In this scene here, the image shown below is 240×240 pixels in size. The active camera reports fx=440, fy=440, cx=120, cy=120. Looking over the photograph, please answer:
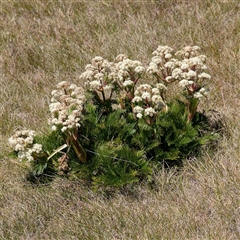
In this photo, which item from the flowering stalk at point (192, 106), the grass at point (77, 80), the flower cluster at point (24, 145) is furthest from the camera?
the flowering stalk at point (192, 106)

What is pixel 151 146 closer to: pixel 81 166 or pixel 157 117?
pixel 157 117

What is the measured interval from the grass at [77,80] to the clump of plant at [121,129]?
13 cm

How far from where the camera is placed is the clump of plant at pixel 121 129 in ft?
9.95

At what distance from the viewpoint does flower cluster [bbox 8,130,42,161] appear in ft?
9.76

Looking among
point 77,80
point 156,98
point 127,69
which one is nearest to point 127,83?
point 127,69

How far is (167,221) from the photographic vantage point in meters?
2.79

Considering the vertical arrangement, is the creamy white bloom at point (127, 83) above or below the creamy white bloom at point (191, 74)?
above

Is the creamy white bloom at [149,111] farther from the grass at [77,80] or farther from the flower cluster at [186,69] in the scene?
the grass at [77,80]

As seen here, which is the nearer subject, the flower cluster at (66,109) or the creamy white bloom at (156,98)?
the flower cluster at (66,109)

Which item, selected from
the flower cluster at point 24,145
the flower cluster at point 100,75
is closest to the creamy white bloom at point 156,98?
the flower cluster at point 100,75

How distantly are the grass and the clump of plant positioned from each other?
134 mm

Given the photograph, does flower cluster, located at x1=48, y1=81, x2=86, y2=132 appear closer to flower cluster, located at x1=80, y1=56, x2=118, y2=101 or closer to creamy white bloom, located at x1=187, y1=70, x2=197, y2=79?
flower cluster, located at x1=80, y1=56, x2=118, y2=101

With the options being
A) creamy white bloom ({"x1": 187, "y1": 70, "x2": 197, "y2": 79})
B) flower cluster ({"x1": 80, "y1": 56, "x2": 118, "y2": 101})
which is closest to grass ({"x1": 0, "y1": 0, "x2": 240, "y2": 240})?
creamy white bloom ({"x1": 187, "y1": 70, "x2": 197, "y2": 79})

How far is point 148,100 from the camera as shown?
306 centimetres
